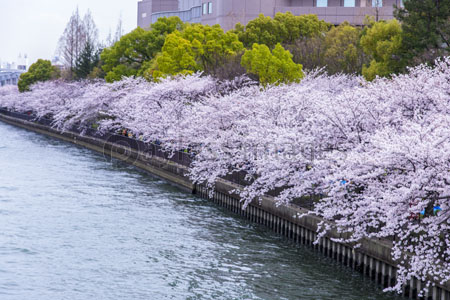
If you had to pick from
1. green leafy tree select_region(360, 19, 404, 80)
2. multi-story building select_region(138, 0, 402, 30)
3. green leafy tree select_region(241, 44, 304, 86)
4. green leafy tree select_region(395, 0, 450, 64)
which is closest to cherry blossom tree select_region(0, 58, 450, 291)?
green leafy tree select_region(241, 44, 304, 86)

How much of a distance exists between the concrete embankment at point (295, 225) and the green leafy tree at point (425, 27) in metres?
12.9

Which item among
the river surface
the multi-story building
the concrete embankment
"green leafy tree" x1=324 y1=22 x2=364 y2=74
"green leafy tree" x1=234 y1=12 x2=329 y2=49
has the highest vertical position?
the multi-story building

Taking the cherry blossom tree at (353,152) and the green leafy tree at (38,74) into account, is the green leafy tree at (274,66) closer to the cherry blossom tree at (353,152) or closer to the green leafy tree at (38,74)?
the cherry blossom tree at (353,152)

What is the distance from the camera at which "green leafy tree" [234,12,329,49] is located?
225 feet

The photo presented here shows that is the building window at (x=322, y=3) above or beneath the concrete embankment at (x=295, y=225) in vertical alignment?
above

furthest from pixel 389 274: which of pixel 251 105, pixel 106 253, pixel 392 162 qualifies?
pixel 251 105

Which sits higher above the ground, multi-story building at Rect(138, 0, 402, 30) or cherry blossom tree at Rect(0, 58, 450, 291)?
multi-story building at Rect(138, 0, 402, 30)

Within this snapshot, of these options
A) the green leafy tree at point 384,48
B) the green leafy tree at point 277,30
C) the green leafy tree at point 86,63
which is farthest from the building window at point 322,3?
the green leafy tree at point 384,48

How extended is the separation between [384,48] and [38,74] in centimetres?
9101

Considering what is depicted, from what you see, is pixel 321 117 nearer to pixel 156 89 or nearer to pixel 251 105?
pixel 251 105

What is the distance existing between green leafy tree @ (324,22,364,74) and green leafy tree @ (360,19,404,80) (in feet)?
28.3

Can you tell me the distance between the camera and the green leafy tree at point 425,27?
36.6 meters

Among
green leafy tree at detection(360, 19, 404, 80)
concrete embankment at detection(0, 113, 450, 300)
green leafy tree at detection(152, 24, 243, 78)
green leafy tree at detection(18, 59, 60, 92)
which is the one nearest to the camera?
concrete embankment at detection(0, 113, 450, 300)

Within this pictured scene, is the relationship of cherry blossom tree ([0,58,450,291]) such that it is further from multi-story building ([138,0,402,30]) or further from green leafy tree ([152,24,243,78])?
multi-story building ([138,0,402,30])
